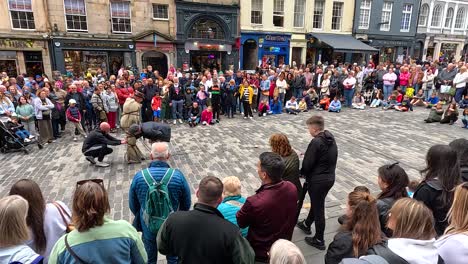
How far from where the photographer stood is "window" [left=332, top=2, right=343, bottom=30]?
24.3 m

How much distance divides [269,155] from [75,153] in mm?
7244

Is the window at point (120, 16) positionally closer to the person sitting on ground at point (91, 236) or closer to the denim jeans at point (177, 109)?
the denim jeans at point (177, 109)

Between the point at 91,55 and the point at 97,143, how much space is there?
13182mm

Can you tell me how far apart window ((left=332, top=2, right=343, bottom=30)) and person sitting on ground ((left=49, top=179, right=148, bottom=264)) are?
2599 centimetres

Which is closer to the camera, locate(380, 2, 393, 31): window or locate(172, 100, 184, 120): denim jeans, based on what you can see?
locate(172, 100, 184, 120): denim jeans

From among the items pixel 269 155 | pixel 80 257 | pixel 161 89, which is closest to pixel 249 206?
pixel 269 155

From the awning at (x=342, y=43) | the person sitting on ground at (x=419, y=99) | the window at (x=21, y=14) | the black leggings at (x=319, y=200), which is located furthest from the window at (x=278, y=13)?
the black leggings at (x=319, y=200)

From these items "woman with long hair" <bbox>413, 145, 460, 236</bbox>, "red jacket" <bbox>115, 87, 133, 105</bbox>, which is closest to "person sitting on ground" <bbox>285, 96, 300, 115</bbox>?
"red jacket" <bbox>115, 87, 133, 105</bbox>

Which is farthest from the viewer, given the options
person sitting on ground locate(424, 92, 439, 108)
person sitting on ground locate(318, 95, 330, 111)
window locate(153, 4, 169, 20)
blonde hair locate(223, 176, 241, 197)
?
window locate(153, 4, 169, 20)

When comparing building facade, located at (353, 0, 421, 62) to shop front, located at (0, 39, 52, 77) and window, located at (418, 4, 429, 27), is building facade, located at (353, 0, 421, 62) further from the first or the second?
shop front, located at (0, 39, 52, 77)

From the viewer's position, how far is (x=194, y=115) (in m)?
11.8

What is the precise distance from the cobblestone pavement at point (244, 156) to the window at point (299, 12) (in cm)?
1359

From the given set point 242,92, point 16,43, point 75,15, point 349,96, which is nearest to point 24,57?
point 16,43

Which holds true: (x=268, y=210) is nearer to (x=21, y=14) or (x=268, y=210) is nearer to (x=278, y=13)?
(x=21, y=14)
